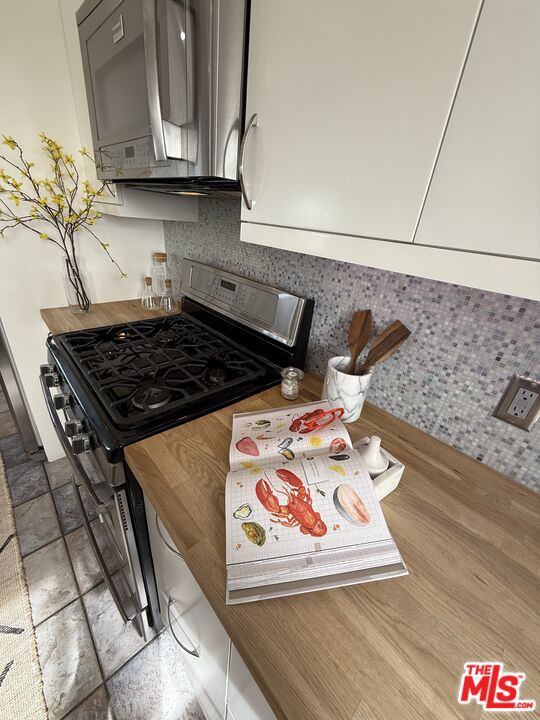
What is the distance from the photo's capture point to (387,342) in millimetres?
788

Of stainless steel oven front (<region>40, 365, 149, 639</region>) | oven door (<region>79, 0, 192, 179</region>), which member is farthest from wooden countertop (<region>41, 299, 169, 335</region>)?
oven door (<region>79, 0, 192, 179</region>)

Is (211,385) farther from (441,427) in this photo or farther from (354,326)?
(441,427)

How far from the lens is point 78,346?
113 centimetres

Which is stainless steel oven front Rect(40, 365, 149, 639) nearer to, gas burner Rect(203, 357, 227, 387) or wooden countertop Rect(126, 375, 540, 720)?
wooden countertop Rect(126, 375, 540, 720)

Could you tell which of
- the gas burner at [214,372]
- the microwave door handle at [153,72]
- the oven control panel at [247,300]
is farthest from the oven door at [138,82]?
the gas burner at [214,372]

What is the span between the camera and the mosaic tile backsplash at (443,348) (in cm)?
66

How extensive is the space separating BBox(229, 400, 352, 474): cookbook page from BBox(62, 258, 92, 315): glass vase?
1.23m

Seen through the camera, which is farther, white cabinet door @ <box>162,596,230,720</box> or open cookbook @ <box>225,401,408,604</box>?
white cabinet door @ <box>162,596,230,720</box>

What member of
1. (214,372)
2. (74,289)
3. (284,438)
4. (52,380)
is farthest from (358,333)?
(74,289)

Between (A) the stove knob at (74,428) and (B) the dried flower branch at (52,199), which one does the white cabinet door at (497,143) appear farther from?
(B) the dried flower branch at (52,199)

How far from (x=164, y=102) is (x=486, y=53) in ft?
2.11

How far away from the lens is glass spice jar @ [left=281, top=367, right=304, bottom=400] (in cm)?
90

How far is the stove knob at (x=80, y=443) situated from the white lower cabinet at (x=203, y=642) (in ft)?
0.74

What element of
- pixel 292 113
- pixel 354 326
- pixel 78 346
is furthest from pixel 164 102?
pixel 78 346
